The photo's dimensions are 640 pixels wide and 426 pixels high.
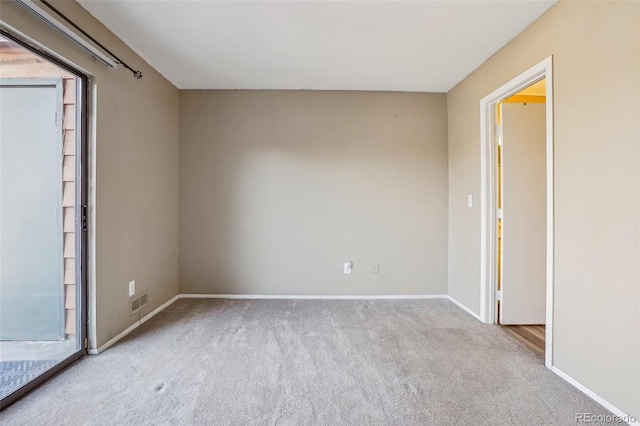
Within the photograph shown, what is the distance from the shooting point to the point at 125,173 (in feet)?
8.21

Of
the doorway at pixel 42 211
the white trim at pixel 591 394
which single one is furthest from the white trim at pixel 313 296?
the white trim at pixel 591 394

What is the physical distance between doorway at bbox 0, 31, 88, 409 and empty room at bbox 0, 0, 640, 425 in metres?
0.02

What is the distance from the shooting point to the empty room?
1624 millimetres

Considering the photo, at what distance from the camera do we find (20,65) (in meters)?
2.07

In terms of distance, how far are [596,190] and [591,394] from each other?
117 centimetres

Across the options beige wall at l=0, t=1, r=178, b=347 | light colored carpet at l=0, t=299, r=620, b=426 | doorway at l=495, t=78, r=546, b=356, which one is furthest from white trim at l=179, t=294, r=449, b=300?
doorway at l=495, t=78, r=546, b=356

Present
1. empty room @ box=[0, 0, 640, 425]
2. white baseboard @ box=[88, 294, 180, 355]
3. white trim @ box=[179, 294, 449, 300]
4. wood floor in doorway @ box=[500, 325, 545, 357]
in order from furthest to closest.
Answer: white trim @ box=[179, 294, 449, 300] → wood floor in doorway @ box=[500, 325, 545, 357] → white baseboard @ box=[88, 294, 180, 355] → empty room @ box=[0, 0, 640, 425]

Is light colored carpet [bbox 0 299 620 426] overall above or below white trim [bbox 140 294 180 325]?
below

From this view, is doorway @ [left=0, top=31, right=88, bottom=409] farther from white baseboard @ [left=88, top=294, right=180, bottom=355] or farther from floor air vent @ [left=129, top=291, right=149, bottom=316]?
floor air vent @ [left=129, top=291, right=149, bottom=316]

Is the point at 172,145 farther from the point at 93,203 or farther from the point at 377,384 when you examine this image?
the point at 377,384

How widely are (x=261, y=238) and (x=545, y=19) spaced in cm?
317

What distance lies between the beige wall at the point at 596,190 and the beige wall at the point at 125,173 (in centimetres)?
321

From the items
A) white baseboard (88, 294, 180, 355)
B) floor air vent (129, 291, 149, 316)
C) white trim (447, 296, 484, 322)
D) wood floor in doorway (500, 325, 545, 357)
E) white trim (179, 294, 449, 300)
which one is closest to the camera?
white baseboard (88, 294, 180, 355)

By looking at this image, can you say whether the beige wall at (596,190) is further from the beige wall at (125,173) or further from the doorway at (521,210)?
the beige wall at (125,173)
